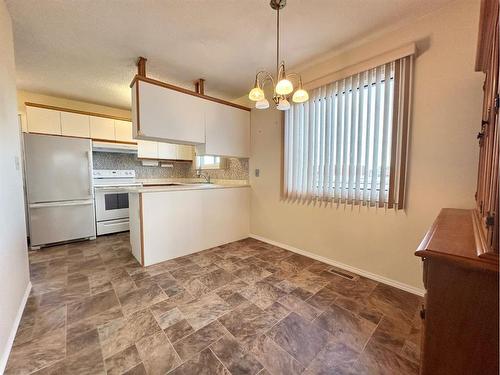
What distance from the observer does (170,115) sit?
8.57 feet

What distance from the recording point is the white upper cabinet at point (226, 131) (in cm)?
306

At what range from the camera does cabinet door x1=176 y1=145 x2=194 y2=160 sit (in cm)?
476

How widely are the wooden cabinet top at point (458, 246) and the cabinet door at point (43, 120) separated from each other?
4728mm

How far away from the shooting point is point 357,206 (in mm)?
2309

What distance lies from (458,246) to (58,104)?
5.39 meters

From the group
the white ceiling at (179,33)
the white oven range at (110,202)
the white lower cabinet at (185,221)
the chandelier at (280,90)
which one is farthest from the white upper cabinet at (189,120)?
the white oven range at (110,202)

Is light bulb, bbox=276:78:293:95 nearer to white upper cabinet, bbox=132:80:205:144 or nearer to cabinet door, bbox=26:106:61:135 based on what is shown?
white upper cabinet, bbox=132:80:205:144

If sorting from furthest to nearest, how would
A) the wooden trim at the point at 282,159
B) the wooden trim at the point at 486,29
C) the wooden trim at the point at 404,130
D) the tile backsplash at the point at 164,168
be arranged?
1. the tile backsplash at the point at 164,168
2. the wooden trim at the point at 282,159
3. the wooden trim at the point at 404,130
4. the wooden trim at the point at 486,29

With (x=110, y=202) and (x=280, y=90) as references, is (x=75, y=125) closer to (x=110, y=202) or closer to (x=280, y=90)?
(x=110, y=202)

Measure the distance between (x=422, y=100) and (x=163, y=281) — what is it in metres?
3.02

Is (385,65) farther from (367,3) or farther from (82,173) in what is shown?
(82,173)

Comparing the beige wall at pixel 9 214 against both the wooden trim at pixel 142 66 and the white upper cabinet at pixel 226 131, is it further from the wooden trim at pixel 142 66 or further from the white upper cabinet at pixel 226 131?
the white upper cabinet at pixel 226 131

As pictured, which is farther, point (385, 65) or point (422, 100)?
point (385, 65)

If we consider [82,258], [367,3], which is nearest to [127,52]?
[367,3]
